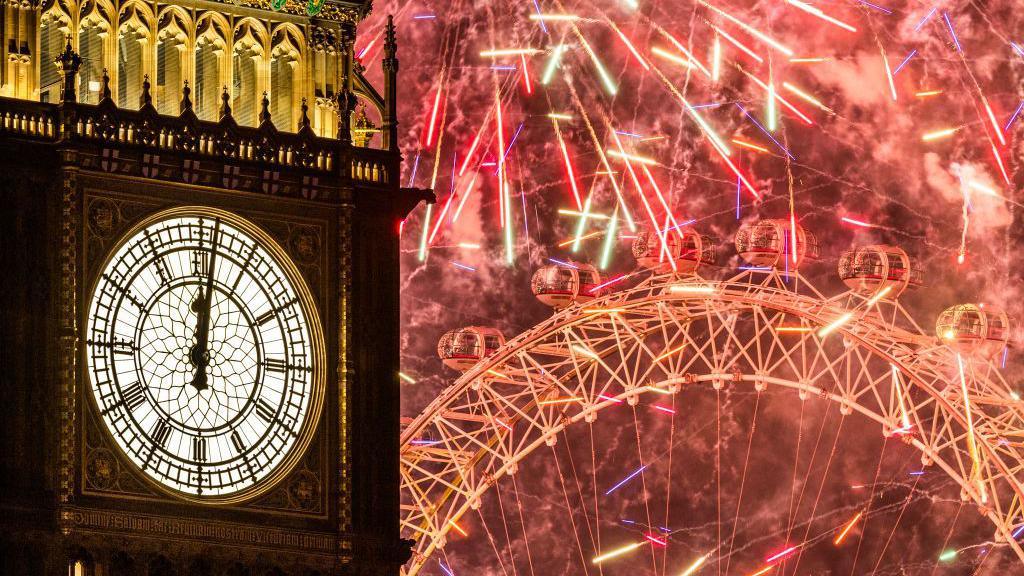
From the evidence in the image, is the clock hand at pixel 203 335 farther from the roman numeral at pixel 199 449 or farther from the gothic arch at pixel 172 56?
the gothic arch at pixel 172 56

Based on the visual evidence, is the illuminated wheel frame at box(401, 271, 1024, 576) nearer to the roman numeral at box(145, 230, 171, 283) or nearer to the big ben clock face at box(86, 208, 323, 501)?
the big ben clock face at box(86, 208, 323, 501)

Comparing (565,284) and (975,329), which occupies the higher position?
(565,284)

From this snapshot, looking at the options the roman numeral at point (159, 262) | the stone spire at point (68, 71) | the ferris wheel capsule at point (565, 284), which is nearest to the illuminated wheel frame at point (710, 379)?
the ferris wheel capsule at point (565, 284)

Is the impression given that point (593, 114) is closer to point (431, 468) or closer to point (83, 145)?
point (431, 468)

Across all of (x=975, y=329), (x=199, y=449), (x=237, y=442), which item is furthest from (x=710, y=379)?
(x=199, y=449)

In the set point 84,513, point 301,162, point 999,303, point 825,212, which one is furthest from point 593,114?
point 84,513

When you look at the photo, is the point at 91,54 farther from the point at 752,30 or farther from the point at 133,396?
the point at 752,30
